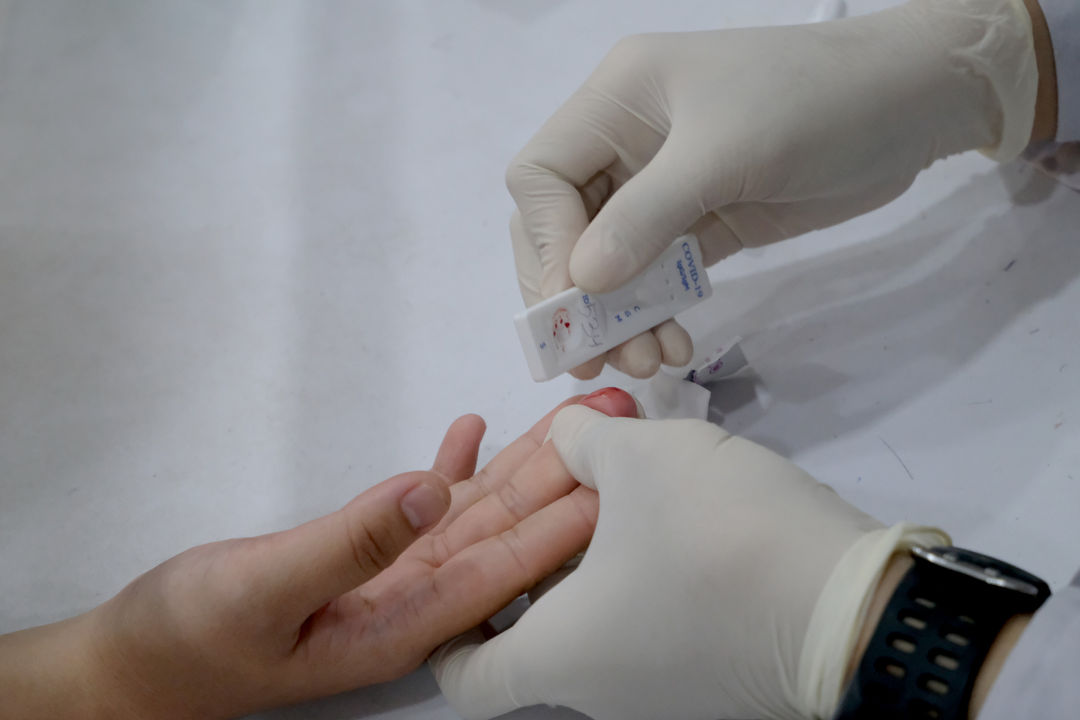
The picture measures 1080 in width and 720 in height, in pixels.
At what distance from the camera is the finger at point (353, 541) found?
0.67 m

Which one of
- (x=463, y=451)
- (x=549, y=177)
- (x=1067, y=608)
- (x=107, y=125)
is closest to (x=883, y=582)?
(x=1067, y=608)

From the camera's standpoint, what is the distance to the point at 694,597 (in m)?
0.64

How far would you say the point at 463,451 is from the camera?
939 mm

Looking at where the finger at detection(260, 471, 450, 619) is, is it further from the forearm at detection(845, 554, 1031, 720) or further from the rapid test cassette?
the forearm at detection(845, 554, 1031, 720)

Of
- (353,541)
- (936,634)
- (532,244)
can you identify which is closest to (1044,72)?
(532,244)

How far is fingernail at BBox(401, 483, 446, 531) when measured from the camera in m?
0.67

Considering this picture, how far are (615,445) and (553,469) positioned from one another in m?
0.13

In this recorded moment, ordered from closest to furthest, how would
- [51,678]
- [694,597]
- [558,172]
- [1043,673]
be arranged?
[1043,673] < [694,597] < [51,678] < [558,172]

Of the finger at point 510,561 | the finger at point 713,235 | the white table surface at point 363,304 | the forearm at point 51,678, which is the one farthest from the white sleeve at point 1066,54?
the forearm at point 51,678

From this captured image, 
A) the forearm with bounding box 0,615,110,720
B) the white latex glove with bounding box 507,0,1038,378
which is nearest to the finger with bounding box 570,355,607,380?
the white latex glove with bounding box 507,0,1038,378

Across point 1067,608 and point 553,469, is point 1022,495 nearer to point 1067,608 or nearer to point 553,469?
point 1067,608

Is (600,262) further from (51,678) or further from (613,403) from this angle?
(51,678)

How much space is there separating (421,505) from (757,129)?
0.59 metres

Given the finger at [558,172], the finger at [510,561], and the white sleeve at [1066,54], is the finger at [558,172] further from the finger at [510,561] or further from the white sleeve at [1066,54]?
the white sleeve at [1066,54]
